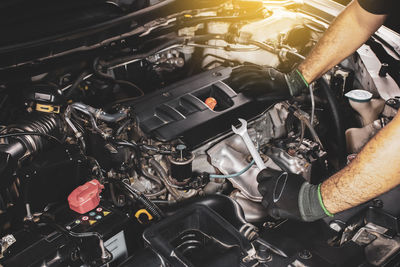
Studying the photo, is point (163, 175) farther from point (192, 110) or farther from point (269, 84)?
point (269, 84)

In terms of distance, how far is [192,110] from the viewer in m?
1.42

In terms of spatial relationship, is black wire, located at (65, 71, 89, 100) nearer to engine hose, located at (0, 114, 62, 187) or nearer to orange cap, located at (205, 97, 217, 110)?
engine hose, located at (0, 114, 62, 187)

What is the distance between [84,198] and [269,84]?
0.89m

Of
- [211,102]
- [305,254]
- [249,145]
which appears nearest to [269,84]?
[211,102]

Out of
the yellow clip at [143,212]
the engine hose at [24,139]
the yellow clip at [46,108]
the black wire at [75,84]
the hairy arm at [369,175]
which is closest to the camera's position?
the hairy arm at [369,175]

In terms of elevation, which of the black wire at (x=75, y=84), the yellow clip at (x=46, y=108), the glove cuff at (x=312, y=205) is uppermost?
the black wire at (x=75, y=84)

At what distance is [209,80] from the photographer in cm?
159

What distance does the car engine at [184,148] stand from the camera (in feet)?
3.34

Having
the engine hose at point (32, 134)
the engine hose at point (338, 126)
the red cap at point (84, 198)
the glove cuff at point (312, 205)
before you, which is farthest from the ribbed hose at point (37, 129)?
the engine hose at point (338, 126)

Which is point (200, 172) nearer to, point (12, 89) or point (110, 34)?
point (110, 34)

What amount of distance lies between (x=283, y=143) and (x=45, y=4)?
3.36 feet

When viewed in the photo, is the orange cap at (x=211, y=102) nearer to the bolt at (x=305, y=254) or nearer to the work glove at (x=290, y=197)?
the work glove at (x=290, y=197)

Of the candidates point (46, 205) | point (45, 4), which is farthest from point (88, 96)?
point (46, 205)

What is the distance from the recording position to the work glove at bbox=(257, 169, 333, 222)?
1.10 m
